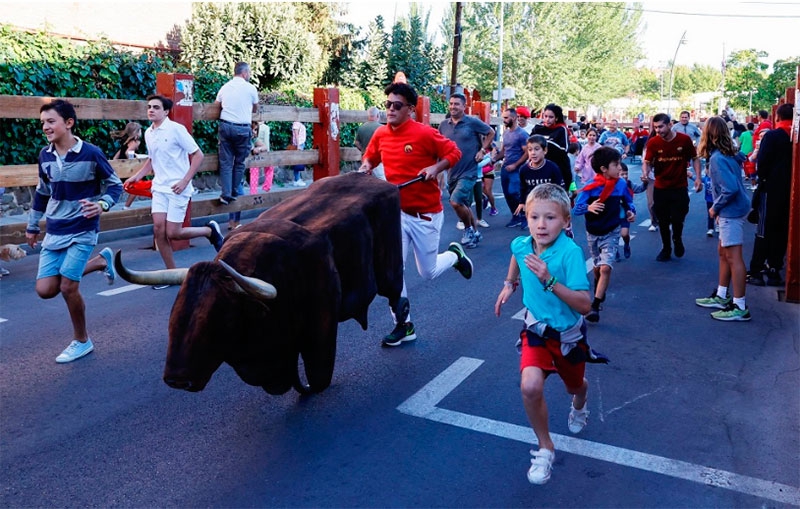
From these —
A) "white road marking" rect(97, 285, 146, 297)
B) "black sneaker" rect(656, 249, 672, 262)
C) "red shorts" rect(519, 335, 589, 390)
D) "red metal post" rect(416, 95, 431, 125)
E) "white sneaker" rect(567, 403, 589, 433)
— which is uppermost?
"red metal post" rect(416, 95, 431, 125)

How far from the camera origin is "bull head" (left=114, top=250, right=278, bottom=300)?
353cm

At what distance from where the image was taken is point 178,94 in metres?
10.2

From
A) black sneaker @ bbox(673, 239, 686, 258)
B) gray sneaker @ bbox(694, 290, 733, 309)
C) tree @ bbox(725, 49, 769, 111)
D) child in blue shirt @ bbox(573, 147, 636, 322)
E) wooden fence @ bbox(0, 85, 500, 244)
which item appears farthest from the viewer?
tree @ bbox(725, 49, 769, 111)

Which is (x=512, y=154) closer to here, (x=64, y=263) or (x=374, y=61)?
(x=64, y=263)

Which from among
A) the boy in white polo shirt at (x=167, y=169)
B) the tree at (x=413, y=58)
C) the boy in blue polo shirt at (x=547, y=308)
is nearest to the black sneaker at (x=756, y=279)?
the boy in blue polo shirt at (x=547, y=308)

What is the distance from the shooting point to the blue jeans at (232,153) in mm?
11016

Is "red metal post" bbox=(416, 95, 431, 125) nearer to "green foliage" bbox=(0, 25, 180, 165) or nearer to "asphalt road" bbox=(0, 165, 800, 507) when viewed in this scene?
"green foliage" bbox=(0, 25, 180, 165)

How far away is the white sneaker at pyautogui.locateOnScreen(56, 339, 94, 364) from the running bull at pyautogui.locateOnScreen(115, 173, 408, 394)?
2.08m

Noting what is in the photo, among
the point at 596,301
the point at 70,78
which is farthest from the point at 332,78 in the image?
the point at 596,301

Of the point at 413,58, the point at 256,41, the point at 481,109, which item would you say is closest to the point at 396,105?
the point at 481,109

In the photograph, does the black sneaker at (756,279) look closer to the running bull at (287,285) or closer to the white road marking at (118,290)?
the running bull at (287,285)

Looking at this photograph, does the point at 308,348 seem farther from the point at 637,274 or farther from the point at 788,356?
the point at 637,274

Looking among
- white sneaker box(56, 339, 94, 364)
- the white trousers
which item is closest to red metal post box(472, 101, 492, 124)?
the white trousers

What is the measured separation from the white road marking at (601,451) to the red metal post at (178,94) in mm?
6215
